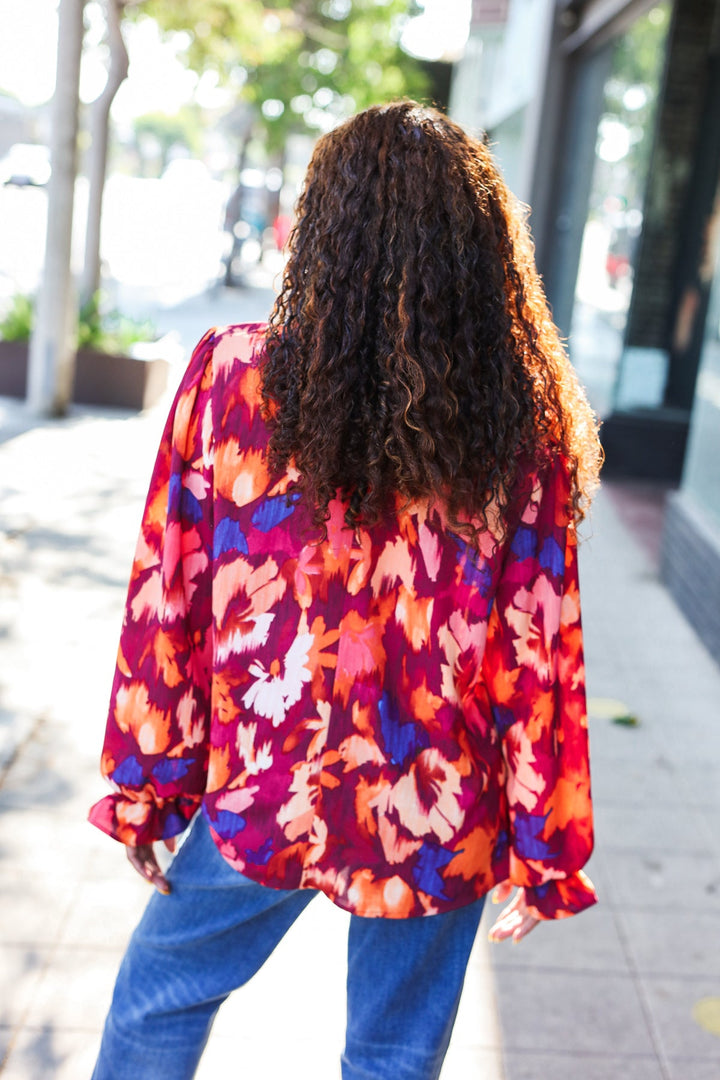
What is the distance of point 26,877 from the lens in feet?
9.96

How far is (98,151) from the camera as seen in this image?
10.9m

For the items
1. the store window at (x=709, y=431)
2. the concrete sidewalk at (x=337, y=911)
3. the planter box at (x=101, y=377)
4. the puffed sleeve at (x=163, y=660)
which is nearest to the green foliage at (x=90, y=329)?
the planter box at (x=101, y=377)

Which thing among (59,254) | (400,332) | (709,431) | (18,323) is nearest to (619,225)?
(709,431)

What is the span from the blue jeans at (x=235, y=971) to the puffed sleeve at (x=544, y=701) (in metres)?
0.13

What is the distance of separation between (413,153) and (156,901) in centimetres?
106

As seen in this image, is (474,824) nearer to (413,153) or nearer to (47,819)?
(413,153)

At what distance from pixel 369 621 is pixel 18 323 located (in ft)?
29.0

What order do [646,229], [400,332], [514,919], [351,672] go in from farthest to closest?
[646,229] → [514,919] → [351,672] → [400,332]

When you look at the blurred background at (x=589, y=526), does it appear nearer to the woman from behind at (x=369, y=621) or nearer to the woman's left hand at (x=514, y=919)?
the woman from behind at (x=369, y=621)

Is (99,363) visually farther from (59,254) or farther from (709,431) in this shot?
(709,431)

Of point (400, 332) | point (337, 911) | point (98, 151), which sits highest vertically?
point (98, 151)

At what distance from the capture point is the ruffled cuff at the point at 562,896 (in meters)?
1.64

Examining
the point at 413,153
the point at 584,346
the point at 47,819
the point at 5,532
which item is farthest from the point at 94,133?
the point at 413,153

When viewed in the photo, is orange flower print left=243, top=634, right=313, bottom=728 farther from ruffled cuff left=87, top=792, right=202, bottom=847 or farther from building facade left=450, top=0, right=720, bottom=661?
building facade left=450, top=0, right=720, bottom=661
